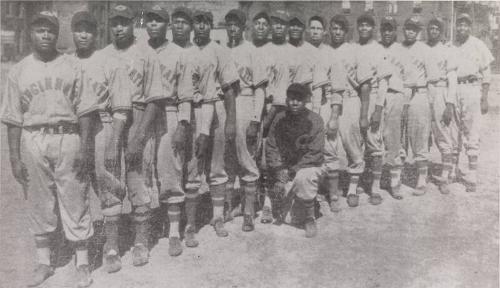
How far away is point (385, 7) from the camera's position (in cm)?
1708

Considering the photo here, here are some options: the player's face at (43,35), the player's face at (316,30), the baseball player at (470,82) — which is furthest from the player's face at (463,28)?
the player's face at (43,35)

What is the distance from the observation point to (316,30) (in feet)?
16.9

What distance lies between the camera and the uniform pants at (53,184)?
347cm

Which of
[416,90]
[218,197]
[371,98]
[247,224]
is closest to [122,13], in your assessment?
[218,197]

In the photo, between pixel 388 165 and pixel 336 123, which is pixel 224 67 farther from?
pixel 388 165

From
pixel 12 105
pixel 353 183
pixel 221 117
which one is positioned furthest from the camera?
pixel 353 183

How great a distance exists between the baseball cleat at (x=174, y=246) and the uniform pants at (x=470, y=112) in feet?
12.6

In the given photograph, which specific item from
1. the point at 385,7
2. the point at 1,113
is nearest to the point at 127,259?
the point at 1,113

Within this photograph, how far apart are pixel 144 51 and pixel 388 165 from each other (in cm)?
323

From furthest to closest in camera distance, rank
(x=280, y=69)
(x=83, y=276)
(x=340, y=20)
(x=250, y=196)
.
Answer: (x=340, y=20), (x=280, y=69), (x=250, y=196), (x=83, y=276)

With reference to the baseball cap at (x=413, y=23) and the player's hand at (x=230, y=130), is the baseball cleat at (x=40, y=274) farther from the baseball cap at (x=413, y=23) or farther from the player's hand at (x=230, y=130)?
the baseball cap at (x=413, y=23)

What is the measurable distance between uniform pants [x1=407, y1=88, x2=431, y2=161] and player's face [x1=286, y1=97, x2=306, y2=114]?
1610 millimetres

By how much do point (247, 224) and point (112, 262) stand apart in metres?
1.38

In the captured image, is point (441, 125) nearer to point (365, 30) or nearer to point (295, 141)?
point (365, 30)
